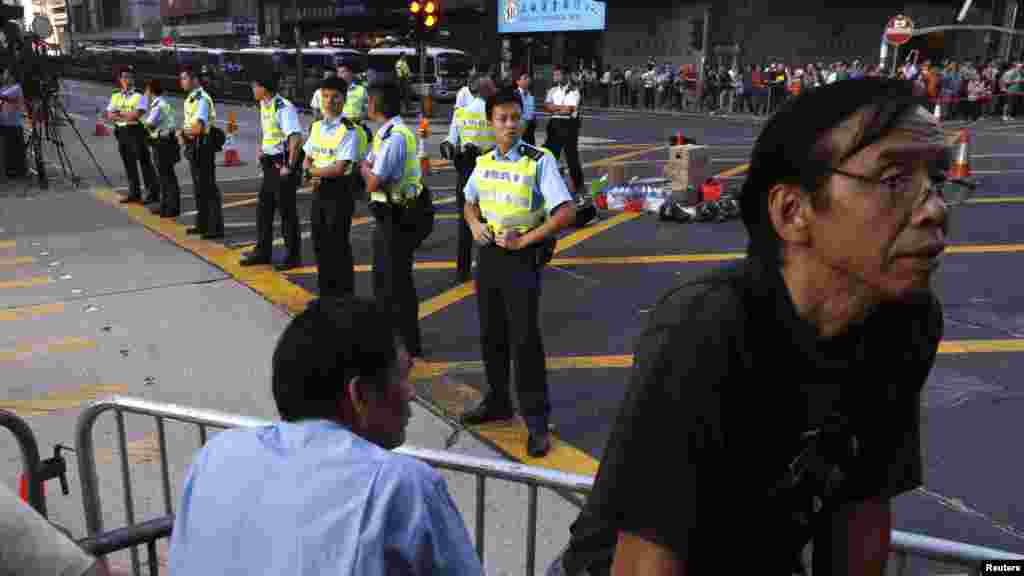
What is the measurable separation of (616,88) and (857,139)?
33.2m

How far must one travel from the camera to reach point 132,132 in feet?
37.3

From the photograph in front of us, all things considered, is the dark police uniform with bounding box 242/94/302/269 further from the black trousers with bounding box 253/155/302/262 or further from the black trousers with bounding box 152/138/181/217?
the black trousers with bounding box 152/138/181/217

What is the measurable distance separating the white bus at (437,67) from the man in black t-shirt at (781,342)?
30.1 m

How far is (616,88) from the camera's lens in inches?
1313

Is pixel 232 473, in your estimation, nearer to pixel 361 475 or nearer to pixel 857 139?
pixel 361 475

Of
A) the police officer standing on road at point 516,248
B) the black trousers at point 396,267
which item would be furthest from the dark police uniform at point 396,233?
the police officer standing on road at point 516,248

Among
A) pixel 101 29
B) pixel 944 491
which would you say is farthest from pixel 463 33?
pixel 101 29

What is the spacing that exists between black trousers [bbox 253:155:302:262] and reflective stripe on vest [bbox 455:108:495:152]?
1866mm

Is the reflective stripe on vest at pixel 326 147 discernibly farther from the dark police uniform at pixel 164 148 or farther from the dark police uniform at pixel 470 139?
the dark police uniform at pixel 164 148

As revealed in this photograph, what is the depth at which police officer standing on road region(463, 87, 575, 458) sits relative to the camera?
4523 millimetres

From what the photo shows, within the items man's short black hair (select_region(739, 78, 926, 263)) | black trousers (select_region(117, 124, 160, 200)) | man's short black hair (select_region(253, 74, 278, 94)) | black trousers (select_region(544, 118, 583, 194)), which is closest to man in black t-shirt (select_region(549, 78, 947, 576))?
man's short black hair (select_region(739, 78, 926, 263))

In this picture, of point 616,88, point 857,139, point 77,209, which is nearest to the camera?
point 857,139

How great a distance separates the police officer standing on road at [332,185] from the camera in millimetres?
6801

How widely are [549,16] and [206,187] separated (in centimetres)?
3212
